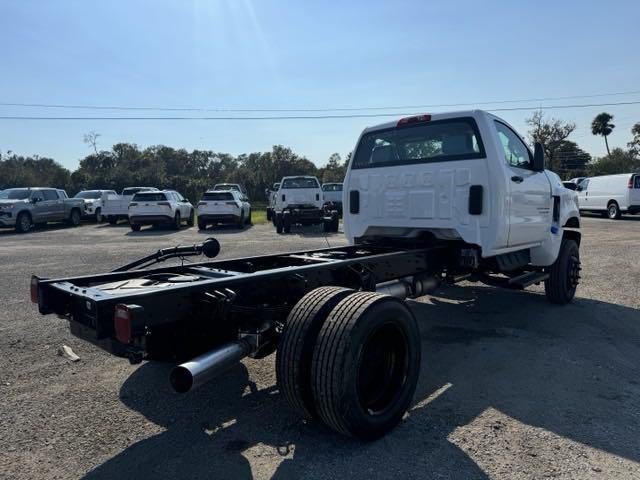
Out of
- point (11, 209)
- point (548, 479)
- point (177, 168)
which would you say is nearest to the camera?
point (548, 479)

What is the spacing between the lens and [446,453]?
2986 millimetres

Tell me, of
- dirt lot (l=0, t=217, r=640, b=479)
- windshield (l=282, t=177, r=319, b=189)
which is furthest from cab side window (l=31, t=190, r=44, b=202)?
dirt lot (l=0, t=217, r=640, b=479)

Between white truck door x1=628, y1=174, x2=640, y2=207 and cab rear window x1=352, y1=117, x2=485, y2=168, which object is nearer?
cab rear window x1=352, y1=117, x2=485, y2=168

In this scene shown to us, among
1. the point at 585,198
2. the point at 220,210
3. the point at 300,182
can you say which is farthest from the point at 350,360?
the point at 585,198

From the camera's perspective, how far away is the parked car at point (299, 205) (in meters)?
18.4

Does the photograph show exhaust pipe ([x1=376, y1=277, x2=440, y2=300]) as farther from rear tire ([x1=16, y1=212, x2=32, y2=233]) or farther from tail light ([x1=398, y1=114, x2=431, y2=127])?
rear tire ([x1=16, y1=212, x2=32, y2=233])

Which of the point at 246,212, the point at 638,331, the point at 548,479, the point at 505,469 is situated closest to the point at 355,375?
the point at 505,469

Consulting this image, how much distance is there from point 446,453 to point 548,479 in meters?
0.56

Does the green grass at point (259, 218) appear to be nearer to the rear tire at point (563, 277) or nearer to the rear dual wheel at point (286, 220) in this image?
the rear dual wheel at point (286, 220)

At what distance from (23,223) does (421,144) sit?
1958cm

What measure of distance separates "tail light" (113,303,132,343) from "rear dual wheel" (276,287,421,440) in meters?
0.92

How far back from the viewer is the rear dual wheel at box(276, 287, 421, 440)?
9.55ft

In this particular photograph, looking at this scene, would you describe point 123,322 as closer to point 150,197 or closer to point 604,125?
point 150,197

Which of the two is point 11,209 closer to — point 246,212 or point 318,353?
point 246,212
